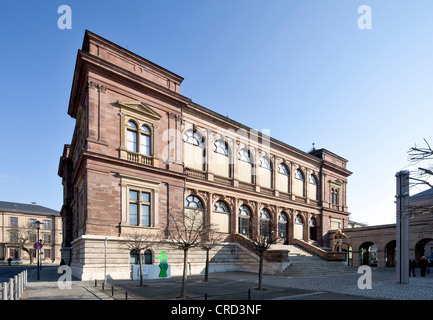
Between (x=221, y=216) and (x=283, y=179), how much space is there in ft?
38.6

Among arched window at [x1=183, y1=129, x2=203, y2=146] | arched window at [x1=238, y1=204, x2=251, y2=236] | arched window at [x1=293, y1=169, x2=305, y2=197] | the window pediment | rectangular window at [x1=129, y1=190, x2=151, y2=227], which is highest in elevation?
the window pediment

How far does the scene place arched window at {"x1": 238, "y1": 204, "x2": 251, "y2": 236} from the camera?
3343cm

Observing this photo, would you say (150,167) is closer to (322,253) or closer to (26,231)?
(322,253)

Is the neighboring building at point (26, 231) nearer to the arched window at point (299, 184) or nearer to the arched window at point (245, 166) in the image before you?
the arched window at point (245, 166)

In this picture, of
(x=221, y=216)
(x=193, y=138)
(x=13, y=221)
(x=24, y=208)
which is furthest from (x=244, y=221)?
(x=24, y=208)

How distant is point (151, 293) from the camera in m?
14.9

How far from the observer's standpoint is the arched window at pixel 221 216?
3088 cm

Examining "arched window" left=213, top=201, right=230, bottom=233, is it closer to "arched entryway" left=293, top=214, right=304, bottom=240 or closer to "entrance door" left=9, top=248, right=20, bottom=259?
"arched entryway" left=293, top=214, right=304, bottom=240

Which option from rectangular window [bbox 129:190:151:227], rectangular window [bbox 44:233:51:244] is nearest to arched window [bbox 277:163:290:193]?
rectangular window [bbox 129:190:151:227]

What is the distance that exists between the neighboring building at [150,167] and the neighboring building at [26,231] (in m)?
50.8

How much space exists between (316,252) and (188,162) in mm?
17269

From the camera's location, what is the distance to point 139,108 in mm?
25422

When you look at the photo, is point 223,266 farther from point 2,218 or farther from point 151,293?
point 2,218

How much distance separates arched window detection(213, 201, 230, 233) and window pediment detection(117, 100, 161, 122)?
1066cm
